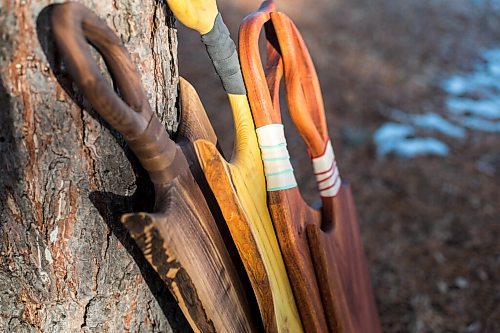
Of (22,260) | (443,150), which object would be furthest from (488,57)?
(22,260)

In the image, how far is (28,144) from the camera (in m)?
0.85

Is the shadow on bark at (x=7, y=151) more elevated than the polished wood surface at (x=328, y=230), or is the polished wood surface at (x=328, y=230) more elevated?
the shadow on bark at (x=7, y=151)

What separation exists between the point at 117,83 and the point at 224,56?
248 mm

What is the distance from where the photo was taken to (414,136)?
3490mm

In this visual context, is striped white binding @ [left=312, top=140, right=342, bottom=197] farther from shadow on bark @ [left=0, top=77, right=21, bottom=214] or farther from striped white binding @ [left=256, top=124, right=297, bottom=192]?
shadow on bark @ [left=0, top=77, right=21, bottom=214]

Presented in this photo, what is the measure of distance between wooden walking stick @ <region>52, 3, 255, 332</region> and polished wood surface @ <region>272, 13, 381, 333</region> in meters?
0.20

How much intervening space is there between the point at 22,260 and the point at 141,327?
0.79 feet

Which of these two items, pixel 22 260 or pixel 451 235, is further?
pixel 451 235

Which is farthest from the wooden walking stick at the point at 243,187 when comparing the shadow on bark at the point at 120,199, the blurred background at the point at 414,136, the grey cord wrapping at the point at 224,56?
the blurred background at the point at 414,136

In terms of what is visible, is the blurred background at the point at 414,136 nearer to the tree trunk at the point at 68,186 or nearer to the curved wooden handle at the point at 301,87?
the curved wooden handle at the point at 301,87

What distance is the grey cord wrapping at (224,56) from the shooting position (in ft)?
3.26

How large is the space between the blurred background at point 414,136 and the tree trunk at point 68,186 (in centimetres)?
143

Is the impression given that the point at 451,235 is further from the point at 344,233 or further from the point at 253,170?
the point at 253,170

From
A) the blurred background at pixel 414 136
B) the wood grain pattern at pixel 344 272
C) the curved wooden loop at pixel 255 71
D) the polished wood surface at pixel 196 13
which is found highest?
the polished wood surface at pixel 196 13
